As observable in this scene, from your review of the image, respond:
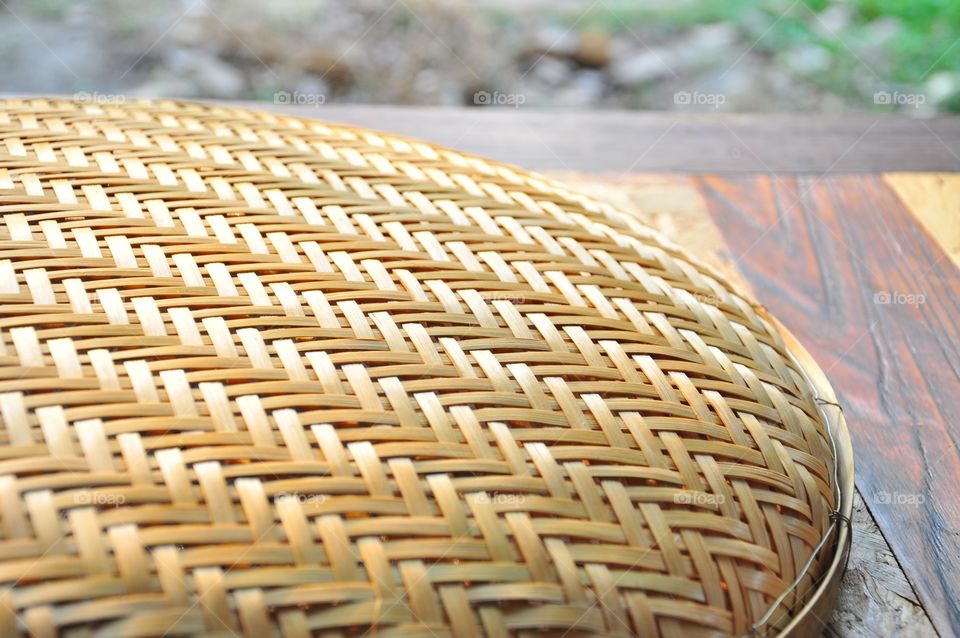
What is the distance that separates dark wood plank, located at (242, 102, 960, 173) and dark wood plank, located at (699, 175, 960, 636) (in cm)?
8

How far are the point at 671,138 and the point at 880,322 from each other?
61 cm

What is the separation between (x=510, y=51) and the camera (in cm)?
315

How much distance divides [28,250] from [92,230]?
0.21 feet

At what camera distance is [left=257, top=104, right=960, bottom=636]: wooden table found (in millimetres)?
1102

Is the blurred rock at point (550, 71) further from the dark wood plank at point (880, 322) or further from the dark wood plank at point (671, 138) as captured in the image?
the dark wood plank at point (880, 322)

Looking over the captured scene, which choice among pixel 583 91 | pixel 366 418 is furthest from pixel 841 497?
pixel 583 91

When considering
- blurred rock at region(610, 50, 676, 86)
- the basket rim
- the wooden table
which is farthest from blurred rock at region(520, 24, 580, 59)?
the basket rim

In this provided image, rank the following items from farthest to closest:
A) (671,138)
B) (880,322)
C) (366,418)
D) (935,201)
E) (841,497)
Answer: (671,138) → (935,201) → (880,322) → (841,497) → (366,418)

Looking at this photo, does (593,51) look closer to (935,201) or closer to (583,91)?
(583,91)

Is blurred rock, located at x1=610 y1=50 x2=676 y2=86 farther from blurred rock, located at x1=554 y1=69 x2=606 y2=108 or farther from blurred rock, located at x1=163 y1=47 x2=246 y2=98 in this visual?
blurred rock, located at x1=163 y1=47 x2=246 y2=98

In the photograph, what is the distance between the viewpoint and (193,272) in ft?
2.98

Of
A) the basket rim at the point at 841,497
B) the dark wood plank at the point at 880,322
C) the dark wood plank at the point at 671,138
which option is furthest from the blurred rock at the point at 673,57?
the basket rim at the point at 841,497

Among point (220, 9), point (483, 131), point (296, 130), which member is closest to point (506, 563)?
point (296, 130)

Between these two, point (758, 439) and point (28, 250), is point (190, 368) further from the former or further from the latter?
point (758, 439)
